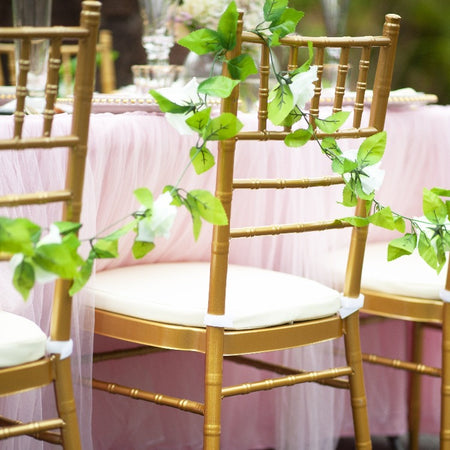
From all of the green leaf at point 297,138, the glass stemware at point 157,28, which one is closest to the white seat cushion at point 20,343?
the green leaf at point 297,138

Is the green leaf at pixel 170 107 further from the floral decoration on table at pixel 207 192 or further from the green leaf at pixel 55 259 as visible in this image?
the green leaf at pixel 55 259

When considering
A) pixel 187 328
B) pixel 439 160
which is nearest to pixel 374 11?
pixel 439 160

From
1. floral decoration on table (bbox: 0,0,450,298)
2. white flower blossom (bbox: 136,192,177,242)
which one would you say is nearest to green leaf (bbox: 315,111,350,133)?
floral decoration on table (bbox: 0,0,450,298)

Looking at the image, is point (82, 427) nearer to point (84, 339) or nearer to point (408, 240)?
point (84, 339)

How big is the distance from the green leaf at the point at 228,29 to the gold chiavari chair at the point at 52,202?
0.60 ft

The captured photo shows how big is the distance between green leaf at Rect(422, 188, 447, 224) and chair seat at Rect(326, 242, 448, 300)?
38cm

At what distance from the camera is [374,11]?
636 cm

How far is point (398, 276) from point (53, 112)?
0.87 m

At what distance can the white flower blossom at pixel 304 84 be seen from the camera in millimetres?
1276

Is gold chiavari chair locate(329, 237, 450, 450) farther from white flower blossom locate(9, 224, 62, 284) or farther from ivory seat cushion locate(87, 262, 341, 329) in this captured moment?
white flower blossom locate(9, 224, 62, 284)

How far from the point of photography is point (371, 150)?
4.29ft

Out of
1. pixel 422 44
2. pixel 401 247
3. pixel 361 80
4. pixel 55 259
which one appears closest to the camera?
pixel 55 259

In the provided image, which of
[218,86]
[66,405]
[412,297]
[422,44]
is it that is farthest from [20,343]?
[422,44]

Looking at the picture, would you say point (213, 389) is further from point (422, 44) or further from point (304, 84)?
point (422, 44)
